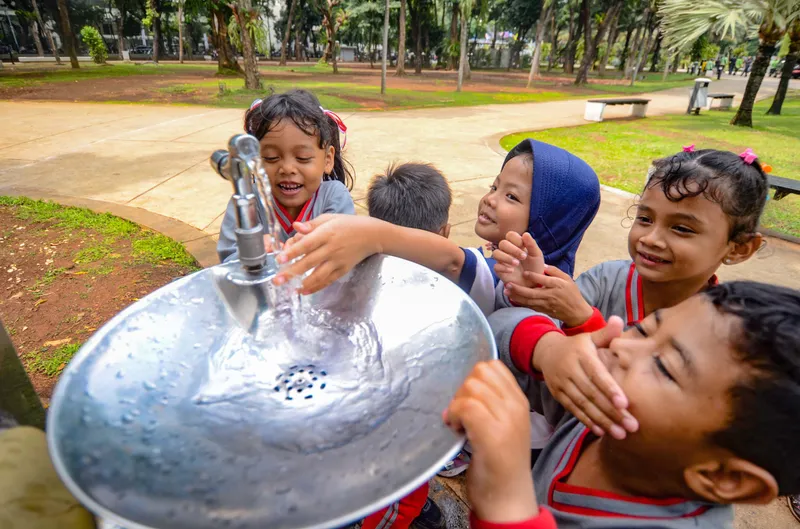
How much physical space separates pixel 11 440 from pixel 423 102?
1161 centimetres

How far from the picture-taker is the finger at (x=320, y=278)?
0.94 m

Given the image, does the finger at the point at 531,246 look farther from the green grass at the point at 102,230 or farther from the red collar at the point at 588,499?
the green grass at the point at 102,230

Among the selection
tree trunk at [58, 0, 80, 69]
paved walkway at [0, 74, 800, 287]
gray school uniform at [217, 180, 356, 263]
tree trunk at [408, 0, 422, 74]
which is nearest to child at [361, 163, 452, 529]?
gray school uniform at [217, 180, 356, 263]

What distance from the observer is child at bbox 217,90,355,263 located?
1.54 m

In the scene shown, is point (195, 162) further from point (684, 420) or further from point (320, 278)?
point (684, 420)

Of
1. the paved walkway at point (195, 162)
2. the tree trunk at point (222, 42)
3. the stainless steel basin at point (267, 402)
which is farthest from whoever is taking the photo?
the tree trunk at point (222, 42)

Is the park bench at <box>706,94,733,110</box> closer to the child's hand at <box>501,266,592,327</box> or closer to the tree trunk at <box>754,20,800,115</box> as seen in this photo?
the tree trunk at <box>754,20,800,115</box>

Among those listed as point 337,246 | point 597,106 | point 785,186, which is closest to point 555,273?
point 337,246

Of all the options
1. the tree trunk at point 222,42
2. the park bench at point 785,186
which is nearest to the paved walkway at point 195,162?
the park bench at point 785,186

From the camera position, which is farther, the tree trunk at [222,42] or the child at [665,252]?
the tree trunk at [222,42]

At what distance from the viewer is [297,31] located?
35.2m

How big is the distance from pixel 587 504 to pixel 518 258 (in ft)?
1.82

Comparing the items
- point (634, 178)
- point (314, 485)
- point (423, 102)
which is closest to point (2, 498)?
point (314, 485)

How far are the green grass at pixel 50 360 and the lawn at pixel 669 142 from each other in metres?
4.80
